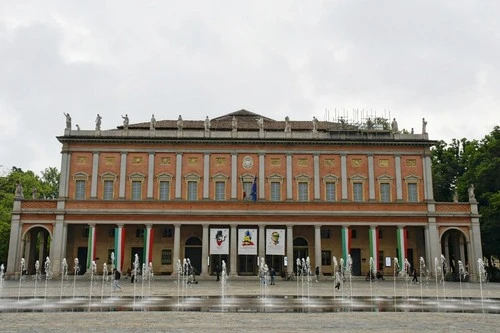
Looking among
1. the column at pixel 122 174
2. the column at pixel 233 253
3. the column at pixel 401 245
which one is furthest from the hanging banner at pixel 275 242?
the column at pixel 122 174

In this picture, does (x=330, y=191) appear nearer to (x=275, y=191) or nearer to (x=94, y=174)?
(x=275, y=191)

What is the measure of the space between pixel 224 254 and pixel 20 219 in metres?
17.2

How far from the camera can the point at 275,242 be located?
42.1 metres

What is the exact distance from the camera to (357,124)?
50406mm

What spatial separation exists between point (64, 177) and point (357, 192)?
2548 cm

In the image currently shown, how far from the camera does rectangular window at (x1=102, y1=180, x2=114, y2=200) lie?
44572 mm

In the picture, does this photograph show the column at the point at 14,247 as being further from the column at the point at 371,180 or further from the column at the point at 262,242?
the column at the point at 371,180

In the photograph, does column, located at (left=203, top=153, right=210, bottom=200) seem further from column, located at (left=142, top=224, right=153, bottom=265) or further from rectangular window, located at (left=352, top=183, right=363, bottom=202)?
rectangular window, located at (left=352, top=183, right=363, bottom=202)

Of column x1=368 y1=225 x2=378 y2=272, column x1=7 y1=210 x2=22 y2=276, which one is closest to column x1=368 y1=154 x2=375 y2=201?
column x1=368 y1=225 x2=378 y2=272

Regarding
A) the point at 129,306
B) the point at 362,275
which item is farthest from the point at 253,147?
the point at 129,306

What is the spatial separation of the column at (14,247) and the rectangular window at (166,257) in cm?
1161

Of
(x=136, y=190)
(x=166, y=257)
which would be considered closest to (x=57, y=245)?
(x=136, y=190)

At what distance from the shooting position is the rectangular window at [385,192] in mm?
44969

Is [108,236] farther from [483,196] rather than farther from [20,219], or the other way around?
[483,196]
